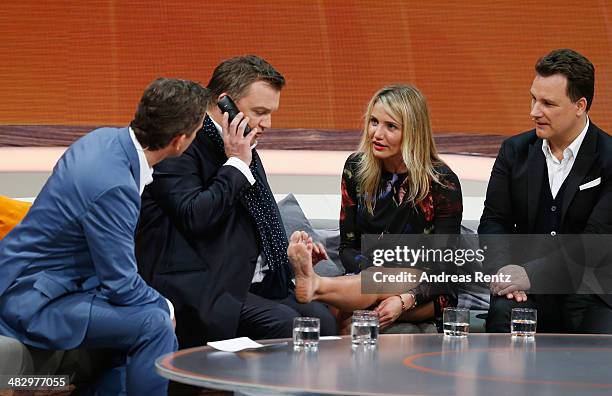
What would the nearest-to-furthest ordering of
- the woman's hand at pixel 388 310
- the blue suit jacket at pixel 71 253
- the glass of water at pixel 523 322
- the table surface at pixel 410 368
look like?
the table surface at pixel 410 368
the blue suit jacket at pixel 71 253
the glass of water at pixel 523 322
the woman's hand at pixel 388 310

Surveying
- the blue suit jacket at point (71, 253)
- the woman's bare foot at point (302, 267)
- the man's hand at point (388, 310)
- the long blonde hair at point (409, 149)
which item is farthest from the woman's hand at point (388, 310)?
the blue suit jacket at point (71, 253)

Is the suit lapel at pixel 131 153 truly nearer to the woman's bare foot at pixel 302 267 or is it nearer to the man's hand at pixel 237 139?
the man's hand at pixel 237 139

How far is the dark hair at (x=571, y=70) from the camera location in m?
3.55

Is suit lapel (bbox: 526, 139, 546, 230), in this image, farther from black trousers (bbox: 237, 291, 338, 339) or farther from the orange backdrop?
the orange backdrop

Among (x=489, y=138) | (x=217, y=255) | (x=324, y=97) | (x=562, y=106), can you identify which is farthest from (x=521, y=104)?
(x=217, y=255)

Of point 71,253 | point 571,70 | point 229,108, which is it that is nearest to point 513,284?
point 571,70

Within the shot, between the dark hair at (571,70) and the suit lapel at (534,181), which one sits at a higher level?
the dark hair at (571,70)

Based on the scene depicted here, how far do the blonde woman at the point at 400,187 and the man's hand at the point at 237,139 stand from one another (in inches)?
23.8

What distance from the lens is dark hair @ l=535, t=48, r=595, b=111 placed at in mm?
3553

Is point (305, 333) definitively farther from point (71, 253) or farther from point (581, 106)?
point (581, 106)

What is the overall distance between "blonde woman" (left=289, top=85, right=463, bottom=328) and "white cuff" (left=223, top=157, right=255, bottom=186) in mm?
624

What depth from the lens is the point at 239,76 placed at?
10.7 ft

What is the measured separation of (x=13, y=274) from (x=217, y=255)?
71 centimetres

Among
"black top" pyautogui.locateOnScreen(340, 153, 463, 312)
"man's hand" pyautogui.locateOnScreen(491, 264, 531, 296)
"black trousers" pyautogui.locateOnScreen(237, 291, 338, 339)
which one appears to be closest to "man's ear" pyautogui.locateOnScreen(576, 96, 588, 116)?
"black top" pyautogui.locateOnScreen(340, 153, 463, 312)
